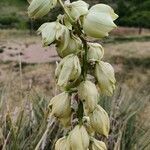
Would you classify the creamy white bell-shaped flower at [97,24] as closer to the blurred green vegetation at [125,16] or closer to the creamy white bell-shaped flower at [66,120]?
the creamy white bell-shaped flower at [66,120]

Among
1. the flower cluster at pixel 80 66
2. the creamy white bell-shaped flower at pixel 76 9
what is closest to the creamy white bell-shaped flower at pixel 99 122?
the flower cluster at pixel 80 66

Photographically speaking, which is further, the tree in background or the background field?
the tree in background

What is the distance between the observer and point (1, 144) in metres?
2.64

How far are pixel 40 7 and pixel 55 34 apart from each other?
0.06m

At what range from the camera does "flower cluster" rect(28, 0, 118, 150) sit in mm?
1148

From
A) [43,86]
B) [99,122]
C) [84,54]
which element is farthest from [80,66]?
[43,86]

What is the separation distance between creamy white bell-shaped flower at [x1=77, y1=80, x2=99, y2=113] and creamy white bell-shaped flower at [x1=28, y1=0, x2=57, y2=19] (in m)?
0.18

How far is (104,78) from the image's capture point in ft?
3.98

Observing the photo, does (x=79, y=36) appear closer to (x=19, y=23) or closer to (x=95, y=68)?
(x=95, y=68)

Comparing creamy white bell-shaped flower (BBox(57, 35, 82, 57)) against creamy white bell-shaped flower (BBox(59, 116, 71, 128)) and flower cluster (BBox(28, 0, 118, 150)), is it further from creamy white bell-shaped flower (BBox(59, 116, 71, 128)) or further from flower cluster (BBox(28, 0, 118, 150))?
creamy white bell-shaped flower (BBox(59, 116, 71, 128))

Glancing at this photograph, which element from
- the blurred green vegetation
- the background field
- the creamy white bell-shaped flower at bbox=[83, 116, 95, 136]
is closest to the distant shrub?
the blurred green vegetation

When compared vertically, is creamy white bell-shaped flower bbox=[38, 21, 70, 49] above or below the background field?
above

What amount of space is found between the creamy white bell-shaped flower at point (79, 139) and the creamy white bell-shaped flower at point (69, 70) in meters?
0.12

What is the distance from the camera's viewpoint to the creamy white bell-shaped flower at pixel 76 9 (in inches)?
45.4
